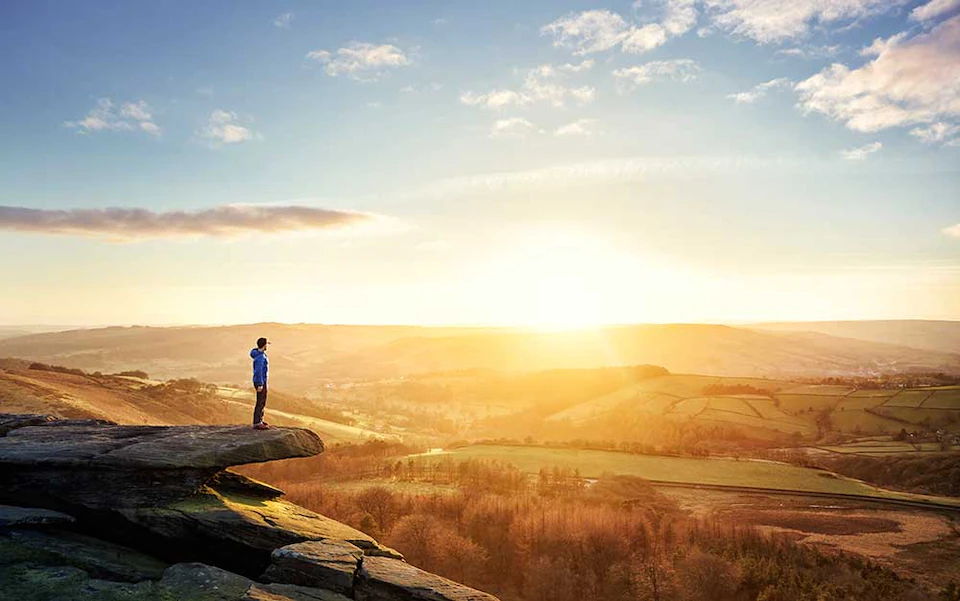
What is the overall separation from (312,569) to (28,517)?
10.8 metres

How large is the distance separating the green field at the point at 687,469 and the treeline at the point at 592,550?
11454 millimetres

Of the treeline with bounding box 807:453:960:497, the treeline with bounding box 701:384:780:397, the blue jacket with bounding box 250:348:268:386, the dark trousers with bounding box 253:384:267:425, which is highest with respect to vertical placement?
the blue jacket with bounding box 250:348:268:386

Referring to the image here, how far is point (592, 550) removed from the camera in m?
51.3

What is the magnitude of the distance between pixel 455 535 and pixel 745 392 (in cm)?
10421

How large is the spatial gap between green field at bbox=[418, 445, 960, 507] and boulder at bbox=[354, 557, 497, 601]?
2495 inches

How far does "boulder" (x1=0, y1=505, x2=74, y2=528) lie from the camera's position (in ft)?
61.6

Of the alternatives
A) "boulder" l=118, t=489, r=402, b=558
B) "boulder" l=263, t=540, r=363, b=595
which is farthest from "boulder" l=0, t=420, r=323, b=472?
"boulder" l=263, t=540, r=363, b=595

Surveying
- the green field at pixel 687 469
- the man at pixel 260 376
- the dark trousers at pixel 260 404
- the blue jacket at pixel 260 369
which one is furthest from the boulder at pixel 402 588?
the green field at pixel 687 469

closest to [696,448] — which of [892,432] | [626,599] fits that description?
[892,432]

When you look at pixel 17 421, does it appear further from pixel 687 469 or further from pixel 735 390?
pixel 735 390

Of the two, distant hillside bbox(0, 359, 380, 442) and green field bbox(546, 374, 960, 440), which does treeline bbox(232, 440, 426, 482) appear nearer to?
distant hillside bbox(0, 359, 380, 442)

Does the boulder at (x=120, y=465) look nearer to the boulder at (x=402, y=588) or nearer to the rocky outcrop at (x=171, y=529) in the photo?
the rocky outcrop at (x=171, y=529)

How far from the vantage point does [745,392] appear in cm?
13175

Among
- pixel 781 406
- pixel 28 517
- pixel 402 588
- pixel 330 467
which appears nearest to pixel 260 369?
pixel 28 517
